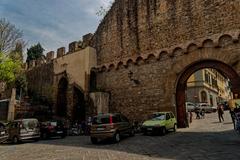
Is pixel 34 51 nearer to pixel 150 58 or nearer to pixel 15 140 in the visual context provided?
pixel 15 140

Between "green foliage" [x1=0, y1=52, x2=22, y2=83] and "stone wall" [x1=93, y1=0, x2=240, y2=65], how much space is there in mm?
10228

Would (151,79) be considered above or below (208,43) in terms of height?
below

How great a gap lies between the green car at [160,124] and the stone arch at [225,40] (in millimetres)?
4681

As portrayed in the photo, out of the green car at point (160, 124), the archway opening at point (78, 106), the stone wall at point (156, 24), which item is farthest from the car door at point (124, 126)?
the archway opening at point (78, 106)

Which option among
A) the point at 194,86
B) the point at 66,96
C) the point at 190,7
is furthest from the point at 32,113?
the point at 194,86

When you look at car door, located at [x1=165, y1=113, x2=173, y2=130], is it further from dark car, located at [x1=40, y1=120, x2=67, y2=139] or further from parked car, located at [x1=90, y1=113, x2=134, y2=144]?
dark car, located at [x1=40, y1=120, x2=67, y2=139]

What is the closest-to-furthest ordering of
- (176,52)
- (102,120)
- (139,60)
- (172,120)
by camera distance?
(102,120)
(172,120)
(176,52)
(139,60)

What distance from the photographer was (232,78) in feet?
44.7

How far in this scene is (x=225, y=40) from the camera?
13.5 meters

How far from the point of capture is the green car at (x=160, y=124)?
13.4 m

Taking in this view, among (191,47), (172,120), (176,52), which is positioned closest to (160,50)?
(176,52)

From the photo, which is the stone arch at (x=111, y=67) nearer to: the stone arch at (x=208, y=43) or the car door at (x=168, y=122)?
the car door at (x=168, y=122)

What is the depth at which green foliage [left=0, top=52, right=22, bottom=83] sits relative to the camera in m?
25.0

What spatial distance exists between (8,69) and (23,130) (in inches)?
455
